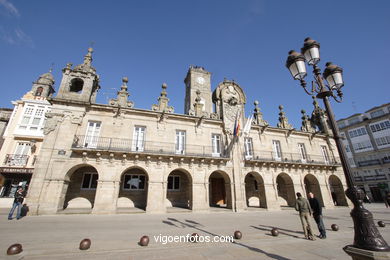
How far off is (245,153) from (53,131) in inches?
623

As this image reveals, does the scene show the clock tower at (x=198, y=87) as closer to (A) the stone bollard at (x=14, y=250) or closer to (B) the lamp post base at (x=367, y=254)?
(A) the stone bollard at (x=14, y=250)

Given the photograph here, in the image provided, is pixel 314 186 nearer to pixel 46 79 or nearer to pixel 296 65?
pixel 296 65

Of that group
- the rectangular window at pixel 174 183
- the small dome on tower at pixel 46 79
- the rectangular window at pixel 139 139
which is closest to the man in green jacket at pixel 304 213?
the rectangular window at pixel 174 183

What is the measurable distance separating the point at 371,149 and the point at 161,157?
37.4 m

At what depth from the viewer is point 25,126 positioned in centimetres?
1862

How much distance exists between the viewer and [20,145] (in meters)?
17.9

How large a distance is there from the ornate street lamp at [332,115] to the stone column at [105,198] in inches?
483

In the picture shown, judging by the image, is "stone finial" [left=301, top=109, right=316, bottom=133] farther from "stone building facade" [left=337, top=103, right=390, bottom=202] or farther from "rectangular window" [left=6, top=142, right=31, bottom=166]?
"rectangular window" [left=6, top=142, right=31, bottom=166]

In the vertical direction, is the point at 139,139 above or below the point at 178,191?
above

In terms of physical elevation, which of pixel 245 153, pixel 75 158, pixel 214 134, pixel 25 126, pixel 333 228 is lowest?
pixel 333 228

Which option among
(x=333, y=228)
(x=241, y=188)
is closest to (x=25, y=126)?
(x=241, y=188)

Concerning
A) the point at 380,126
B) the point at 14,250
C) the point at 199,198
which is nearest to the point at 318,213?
the point at 199,198

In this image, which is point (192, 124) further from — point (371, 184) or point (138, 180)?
point (371, 184)

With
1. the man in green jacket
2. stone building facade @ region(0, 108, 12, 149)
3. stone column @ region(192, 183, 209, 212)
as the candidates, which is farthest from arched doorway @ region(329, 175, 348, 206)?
stone building facade @ region(0, 108, 12, 149)
